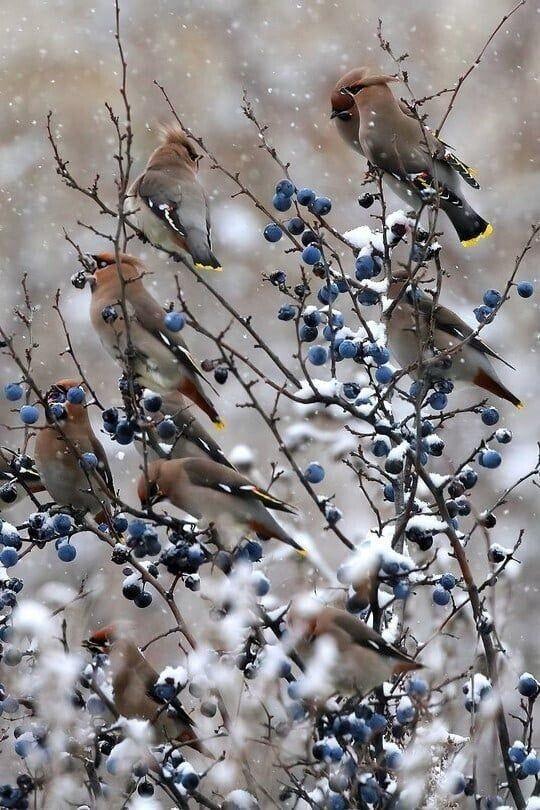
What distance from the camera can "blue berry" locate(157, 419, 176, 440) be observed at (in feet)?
7.60

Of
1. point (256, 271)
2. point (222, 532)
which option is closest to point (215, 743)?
point (222, 532)

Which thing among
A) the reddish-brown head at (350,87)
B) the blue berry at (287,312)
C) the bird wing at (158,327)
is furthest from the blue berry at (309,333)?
the reddish-brown head at (350,87)

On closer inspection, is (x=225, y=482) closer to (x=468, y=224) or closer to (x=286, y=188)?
(x=286, y=188)

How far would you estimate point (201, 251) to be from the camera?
3.52 m

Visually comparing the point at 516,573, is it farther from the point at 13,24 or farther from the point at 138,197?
the point at 13,24

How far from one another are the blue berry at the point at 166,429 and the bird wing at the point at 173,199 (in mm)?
1316

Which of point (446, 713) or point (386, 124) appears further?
point (386, 124)

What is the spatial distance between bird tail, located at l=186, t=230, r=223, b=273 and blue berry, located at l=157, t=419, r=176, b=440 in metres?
1.16

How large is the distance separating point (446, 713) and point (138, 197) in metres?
2.04

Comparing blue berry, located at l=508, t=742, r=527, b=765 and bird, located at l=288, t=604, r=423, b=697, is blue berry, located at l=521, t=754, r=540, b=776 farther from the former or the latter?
bird, located at l=288, t=604, r=423, b=697

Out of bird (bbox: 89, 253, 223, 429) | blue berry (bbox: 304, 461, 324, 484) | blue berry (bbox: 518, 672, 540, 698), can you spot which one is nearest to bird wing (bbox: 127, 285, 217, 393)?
bird (bbox: 89, 253, 223, 429)

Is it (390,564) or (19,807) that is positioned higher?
(390,564)

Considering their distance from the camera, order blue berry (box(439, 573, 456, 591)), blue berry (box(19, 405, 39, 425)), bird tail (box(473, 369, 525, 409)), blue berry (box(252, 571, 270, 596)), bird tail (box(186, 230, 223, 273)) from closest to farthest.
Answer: blue berry (box(252, 571, 270, 596)), blue berry (box(439, 573, 456, 591)), blue berry (box(19, 405, 39, 425)), bird tail (box(473, 369, 525, 409)), bird tail (box(186, 230, 223, 273))

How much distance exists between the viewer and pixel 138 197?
12.0 feet
